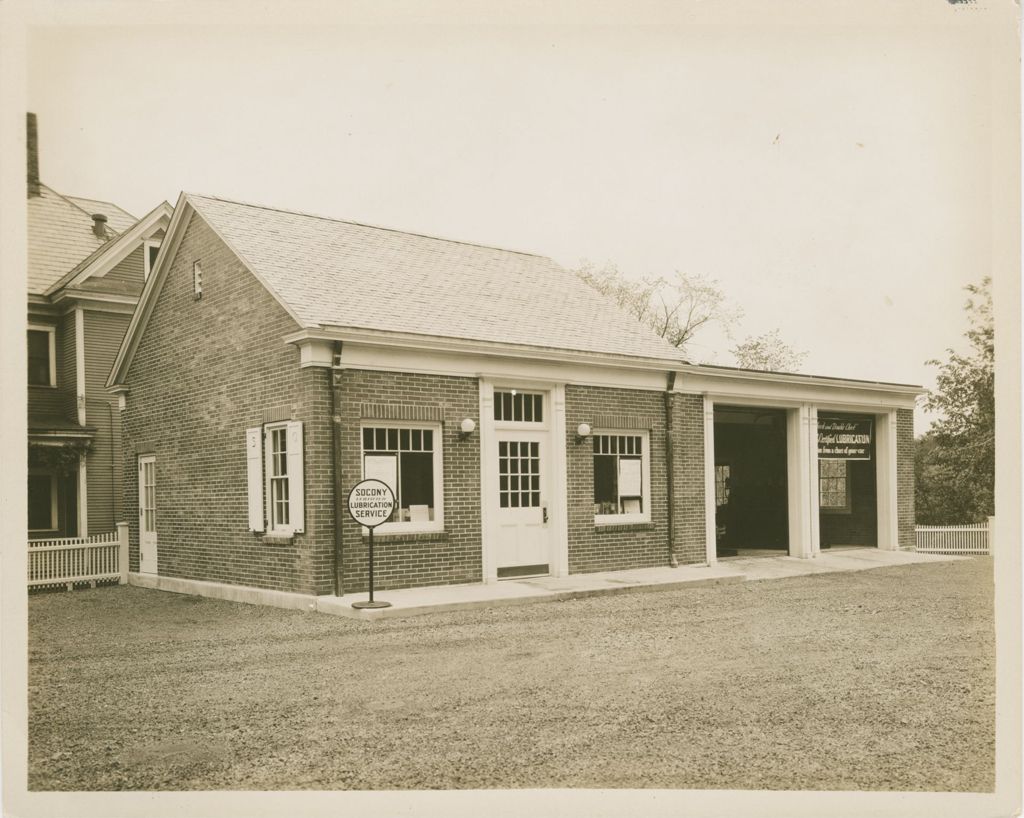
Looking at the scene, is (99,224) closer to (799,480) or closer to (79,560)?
(79,560)

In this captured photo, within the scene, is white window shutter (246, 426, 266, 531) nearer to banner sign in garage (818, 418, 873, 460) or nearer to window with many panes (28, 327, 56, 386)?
window with many panes (28, 327, 56, 386)

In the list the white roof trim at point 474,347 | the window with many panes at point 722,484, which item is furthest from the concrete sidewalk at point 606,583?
the window with many panes at point 722,484

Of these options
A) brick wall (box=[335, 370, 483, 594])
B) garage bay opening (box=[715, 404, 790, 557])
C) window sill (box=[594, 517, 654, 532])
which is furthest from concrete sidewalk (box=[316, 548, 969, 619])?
garage bay opening (box=[715, 404, 790, 557])

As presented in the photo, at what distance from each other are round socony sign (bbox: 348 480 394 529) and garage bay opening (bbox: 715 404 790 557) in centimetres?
972

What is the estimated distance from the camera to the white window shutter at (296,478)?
10.5 meters

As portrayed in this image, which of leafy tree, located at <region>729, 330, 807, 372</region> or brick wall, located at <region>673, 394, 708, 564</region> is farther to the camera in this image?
brick wall, located at <region>673, 394, 708, 564</region>

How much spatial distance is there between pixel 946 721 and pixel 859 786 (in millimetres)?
1221

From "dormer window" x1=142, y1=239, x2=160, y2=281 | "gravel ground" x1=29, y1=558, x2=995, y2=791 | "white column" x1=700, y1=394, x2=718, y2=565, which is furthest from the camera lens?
"white column" x1=700, y1=394, x2=718, y2=565

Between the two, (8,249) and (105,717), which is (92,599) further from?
(8,249)

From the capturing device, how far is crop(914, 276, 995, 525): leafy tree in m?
6.77

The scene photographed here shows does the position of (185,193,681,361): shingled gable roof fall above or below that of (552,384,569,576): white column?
above

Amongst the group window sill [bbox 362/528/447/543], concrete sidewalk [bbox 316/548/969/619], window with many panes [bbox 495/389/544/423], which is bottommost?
concrete sidewalk [bbox 316/548/969/619]

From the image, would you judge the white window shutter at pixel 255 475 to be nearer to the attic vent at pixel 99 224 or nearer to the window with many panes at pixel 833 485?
the attic vent at pixel 99 224

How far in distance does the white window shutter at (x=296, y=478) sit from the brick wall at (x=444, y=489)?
463 mm
